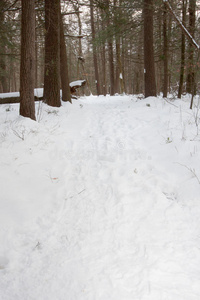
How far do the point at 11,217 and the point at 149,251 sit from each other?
1.59 m

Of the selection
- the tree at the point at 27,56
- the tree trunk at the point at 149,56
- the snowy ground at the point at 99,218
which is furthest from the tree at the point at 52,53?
the tree trunk at the point at 149,56

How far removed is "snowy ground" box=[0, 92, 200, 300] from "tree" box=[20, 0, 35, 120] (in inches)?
39.2

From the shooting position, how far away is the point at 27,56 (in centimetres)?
466

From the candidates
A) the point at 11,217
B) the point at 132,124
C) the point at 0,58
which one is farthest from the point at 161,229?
the point at 0,58

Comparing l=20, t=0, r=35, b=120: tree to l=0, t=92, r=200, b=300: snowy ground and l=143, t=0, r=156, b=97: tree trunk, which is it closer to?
l=0, t=92, r=200, b=300: snowy ground

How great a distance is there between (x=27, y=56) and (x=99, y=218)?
437 centimetres

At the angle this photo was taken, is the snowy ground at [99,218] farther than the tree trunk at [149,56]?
No

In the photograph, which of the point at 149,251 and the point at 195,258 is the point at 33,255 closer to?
the point at 149,251

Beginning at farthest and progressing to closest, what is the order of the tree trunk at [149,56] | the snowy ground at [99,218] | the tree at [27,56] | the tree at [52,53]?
the tree trunk at [149,56], the tree at [52,53], the tree at [27,56], the snowy ground at [99,218]

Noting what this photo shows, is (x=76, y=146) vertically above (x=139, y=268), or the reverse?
(x=76, y=146)

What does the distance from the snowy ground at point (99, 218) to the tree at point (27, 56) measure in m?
1.00

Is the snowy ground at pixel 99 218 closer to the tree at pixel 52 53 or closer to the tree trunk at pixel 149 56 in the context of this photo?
the tree at pixel 52 53

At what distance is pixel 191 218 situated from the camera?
2100 mm

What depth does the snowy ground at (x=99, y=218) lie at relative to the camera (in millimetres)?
1507
